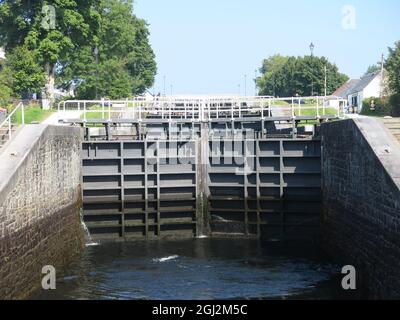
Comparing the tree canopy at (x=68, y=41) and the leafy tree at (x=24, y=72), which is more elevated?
the tree canopy at (x=68, y=41)

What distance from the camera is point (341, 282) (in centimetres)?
1166

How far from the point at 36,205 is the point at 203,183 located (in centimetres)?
619

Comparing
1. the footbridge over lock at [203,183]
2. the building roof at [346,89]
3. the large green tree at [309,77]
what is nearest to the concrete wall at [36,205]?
the footbridge over lock at [203,183]

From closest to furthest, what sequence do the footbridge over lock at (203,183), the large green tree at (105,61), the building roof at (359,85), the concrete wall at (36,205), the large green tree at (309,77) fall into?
the concrete wall at (36,205) < the footbridge over lock at (203,183) < the large green tree at (105,61) < the building roof at (359,85) < the large green tree at (309,77)

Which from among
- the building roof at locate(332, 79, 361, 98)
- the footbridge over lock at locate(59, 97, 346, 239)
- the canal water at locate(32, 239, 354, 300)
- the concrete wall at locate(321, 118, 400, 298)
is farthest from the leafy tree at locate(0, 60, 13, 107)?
the building roof at locate(332, 79, 361, 98)

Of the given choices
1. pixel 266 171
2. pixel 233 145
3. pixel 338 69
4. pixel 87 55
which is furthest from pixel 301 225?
pixel 338 69

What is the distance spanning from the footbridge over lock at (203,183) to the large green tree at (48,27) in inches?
616

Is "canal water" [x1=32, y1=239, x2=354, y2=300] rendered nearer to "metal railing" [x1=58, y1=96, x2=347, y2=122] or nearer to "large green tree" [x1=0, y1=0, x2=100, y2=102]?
"metal railing" [x1=58, y1=96, x2=347, y2=122]

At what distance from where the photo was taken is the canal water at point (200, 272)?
11094mm

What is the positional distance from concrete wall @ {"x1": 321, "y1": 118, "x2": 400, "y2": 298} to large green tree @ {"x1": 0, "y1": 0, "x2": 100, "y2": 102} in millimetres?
20041

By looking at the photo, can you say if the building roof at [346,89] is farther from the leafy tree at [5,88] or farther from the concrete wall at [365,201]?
the concrete wall at [365,201]

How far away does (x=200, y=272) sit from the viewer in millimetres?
12695

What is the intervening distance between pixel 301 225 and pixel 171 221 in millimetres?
3682
